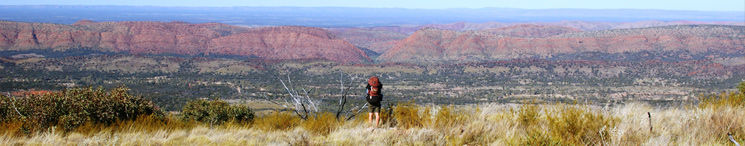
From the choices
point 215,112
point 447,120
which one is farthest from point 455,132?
point 215,112

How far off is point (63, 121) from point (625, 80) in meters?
56.7

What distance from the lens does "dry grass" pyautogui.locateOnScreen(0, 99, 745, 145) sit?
519cm

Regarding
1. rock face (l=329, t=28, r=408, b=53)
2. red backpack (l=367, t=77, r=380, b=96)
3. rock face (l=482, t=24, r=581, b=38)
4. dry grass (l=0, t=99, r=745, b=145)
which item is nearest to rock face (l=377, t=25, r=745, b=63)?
rock face (l=329, t=28, r=408, b=53)

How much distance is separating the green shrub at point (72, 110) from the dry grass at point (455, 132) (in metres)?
0.39

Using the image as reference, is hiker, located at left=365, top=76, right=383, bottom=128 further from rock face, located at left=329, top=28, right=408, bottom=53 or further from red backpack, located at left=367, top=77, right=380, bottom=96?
rock face, located at left=329, top=28, right=408, bottom=53

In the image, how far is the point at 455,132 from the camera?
5.86m

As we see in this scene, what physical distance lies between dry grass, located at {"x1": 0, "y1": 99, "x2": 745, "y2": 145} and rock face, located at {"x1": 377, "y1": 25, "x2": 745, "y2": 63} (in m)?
73.8

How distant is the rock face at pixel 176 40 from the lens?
8331 cm

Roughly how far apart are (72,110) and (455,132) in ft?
19.4

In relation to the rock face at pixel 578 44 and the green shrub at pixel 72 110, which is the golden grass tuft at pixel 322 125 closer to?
the green shrub at pixel 72 110

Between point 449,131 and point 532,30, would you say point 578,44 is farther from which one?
point 449,131

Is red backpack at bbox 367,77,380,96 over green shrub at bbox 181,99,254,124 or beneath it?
over

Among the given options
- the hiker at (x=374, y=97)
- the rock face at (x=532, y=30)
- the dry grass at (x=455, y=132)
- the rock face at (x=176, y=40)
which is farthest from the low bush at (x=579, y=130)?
the rock face at (x=532, y=30)

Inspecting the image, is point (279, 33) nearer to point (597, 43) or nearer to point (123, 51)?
point (123, 51)
